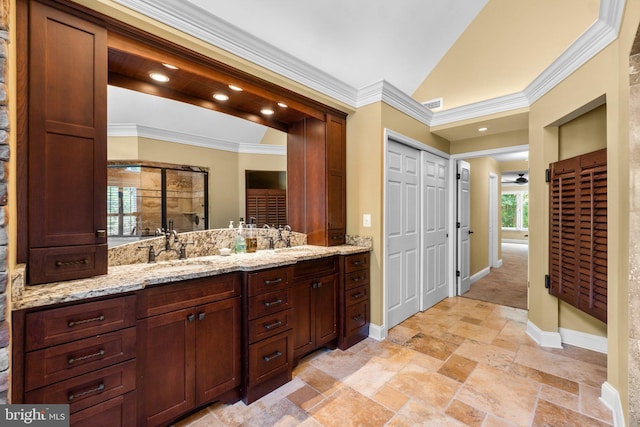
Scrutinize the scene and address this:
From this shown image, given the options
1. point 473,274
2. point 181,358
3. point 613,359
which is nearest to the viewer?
point 181,358

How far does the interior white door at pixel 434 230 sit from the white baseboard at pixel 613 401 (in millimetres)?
1871

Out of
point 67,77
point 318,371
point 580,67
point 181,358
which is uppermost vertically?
point 580,67

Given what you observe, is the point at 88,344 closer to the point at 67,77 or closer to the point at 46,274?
the point at 46,274

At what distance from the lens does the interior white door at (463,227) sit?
4.38 meters

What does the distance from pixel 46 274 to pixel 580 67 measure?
3928 millimetres

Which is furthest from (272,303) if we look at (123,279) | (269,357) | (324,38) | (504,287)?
(504,287)

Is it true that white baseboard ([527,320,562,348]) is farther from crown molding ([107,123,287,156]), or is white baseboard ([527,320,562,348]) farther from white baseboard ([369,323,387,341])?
crown molding ([107,123,287,156])

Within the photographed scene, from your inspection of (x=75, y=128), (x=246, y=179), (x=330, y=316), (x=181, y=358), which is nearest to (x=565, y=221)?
(x=330, y=316)

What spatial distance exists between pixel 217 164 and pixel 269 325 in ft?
4.66

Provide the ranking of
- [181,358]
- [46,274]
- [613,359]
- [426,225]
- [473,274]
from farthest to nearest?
[473,274], [426,225], [613,359], [181,358], [46,274]

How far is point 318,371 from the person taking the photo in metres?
2.36

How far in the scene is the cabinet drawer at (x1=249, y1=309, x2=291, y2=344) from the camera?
76.8 inches

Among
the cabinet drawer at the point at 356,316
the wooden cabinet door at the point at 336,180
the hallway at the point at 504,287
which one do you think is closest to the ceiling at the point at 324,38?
the wooden cabinet door at the point at 336,180

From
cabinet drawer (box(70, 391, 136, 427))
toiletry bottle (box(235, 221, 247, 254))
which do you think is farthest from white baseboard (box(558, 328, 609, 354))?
cabinet drawer (box(70, 391, 136, 427))
